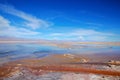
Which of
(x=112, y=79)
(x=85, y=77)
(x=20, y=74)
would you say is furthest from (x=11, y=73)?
(x=112, y=79)

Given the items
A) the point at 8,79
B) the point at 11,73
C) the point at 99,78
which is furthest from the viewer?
the point at 11,73

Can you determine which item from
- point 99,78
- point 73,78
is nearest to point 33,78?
point 73,78

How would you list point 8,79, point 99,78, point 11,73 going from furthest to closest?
point 11,73
point 99,78
point 8,79

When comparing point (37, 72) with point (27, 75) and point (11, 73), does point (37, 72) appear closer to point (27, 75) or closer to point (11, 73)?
point (27, 75)

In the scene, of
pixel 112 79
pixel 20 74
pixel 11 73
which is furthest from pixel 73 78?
pixel 11 73

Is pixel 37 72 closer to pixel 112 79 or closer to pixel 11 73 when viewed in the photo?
pixel 11 73

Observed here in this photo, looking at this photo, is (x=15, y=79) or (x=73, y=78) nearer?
(x=15, y=79)

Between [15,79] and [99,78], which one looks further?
[99,78]

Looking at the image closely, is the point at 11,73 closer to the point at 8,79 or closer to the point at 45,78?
the point at 8,79
